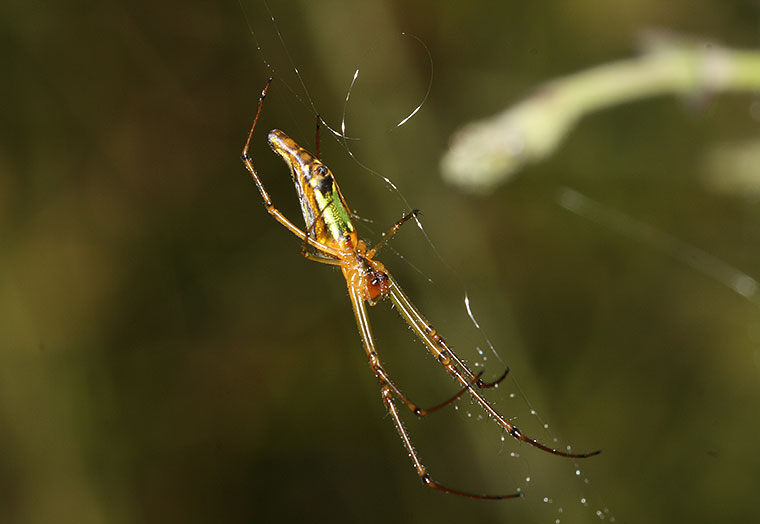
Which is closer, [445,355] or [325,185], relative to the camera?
[325,185]

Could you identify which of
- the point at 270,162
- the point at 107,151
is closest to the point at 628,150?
the point at 270,162

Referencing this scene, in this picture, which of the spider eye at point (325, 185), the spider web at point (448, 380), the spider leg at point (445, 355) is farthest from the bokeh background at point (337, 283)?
the spider eye at point (325, 185)

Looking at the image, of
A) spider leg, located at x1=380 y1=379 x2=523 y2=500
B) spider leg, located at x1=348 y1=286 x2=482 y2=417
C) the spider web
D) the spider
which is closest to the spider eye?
the spider

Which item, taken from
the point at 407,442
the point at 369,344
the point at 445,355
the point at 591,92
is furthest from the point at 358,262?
the point at 591,92

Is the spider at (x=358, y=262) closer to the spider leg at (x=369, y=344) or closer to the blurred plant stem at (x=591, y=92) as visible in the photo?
the spider leg at (x=369, y=344)

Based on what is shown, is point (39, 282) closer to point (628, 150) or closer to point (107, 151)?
point (107, 151)

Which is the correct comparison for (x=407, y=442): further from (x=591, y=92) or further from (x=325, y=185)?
(x=591, y=92)
